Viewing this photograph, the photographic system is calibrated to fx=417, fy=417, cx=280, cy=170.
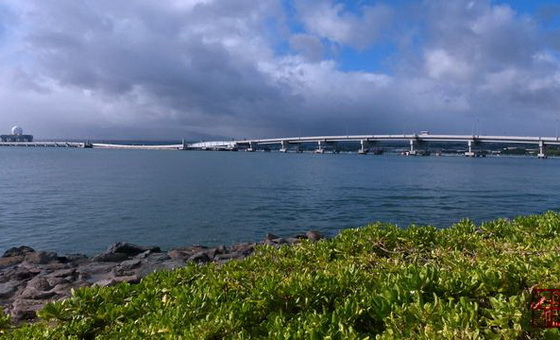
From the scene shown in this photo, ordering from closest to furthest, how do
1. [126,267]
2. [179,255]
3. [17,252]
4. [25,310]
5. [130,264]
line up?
[25,310]
[126,267]
[130,264]
[179,255]
[17,252]

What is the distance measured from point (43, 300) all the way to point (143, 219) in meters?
17.9

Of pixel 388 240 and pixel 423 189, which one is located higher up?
pixel 388 240

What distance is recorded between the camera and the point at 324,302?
5020mm

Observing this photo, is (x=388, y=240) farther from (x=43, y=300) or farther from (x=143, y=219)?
(x=143, y=219)

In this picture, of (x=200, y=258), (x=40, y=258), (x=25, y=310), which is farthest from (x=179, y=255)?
(x=25, y=310)

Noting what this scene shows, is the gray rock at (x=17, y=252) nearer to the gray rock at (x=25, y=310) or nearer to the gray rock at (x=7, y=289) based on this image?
the gray rock at (x=7, y=289)

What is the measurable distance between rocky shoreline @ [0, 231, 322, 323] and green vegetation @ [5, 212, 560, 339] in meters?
4.07

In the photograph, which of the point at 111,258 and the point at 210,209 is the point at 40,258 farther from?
the point at 210,209

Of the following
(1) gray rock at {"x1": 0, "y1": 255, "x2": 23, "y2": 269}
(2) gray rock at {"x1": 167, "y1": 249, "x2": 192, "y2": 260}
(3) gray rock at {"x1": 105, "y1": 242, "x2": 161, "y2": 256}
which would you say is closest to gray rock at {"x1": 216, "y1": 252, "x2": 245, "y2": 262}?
(2) gray rock at {"x1": 167, "y1": 249, "x2": 192, "y2": 260}

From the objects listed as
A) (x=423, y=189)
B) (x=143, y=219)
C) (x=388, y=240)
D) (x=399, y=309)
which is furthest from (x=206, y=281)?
(x=423, y=189)

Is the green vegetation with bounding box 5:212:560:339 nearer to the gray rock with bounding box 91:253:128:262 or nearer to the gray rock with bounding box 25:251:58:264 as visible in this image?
the gray rock with bounding box 91:253:128:262

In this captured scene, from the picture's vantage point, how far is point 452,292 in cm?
460

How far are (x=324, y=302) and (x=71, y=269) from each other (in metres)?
11.7

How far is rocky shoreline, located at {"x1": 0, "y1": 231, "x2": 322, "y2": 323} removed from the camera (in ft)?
34.6
